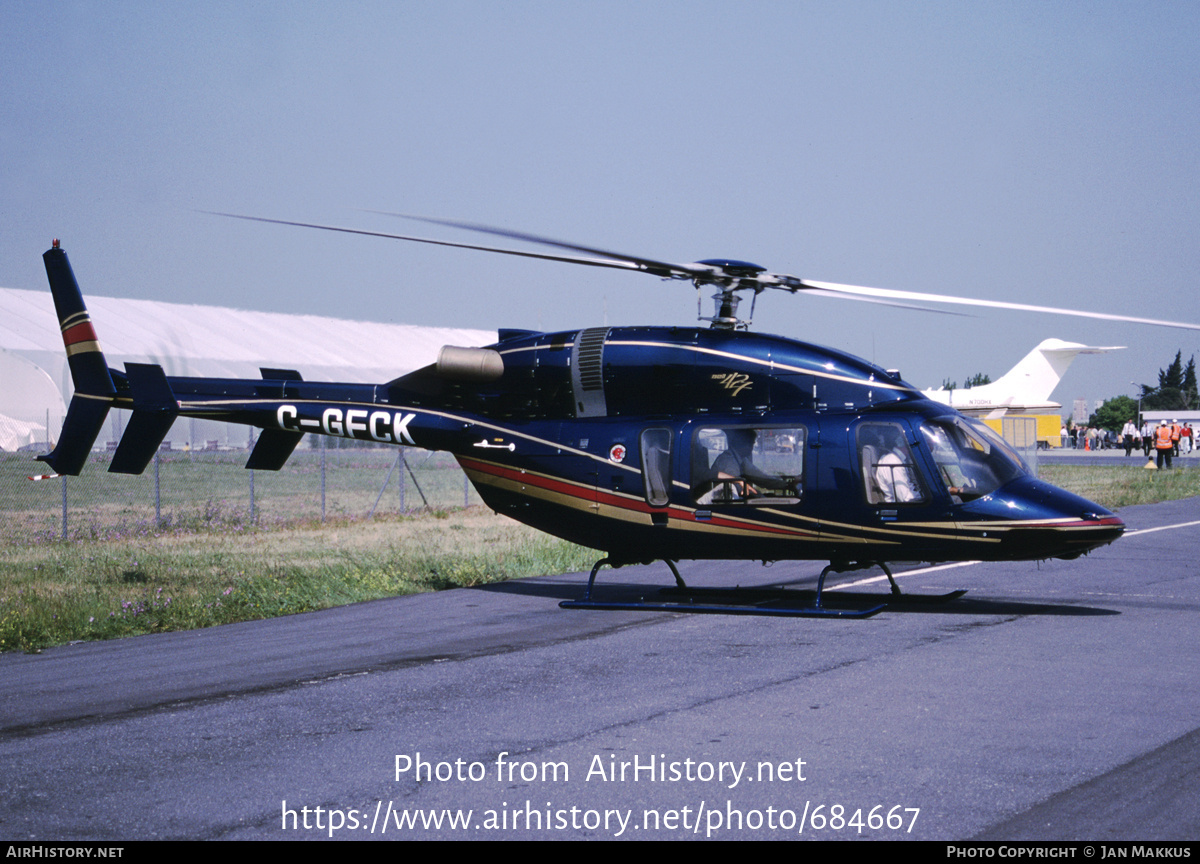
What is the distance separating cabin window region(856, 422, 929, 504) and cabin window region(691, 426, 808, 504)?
0.65 metres

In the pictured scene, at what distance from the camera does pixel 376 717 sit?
7.68m

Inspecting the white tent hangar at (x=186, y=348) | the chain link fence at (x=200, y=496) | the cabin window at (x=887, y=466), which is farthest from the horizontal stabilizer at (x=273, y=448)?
the white tent hangar at (x=186, y=348)

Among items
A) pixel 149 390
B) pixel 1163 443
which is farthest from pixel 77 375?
pixel 1163 443

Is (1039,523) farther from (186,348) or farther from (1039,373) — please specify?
(1039,373)

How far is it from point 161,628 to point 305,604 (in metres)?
1.80

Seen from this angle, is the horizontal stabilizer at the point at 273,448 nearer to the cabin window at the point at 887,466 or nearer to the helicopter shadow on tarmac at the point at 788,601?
the helicopter shadow on tarmac at the point at 788,601

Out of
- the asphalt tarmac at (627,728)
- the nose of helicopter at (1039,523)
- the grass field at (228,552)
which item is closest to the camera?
the asphalt tarmac at (627,728)

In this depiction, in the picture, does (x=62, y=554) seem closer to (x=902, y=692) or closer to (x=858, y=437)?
(x=858, y=437)

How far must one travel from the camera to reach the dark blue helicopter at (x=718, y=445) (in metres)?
11.2

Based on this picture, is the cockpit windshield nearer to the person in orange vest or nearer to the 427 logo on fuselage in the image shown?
the 427 logo on fuselage

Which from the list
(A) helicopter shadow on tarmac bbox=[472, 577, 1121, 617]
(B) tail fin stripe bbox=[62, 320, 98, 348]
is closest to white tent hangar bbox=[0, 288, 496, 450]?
(B) tail fin stripe bbox=[62, 320, 98, 348]

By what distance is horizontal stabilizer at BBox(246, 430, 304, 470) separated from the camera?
49.5 ft

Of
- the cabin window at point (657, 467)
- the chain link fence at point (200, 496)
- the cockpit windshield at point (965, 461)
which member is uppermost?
the cockpit windshield at point (965, 461)

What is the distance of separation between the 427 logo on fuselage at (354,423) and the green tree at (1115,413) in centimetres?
13474
